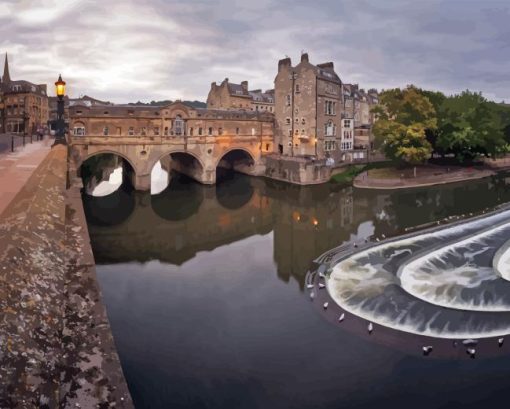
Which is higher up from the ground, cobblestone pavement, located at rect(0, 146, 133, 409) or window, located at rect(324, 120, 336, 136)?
window, located at rect(324, 120, 336, 136)

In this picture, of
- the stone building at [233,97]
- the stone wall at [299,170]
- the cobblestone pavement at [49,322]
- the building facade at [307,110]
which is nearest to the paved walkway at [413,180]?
the stone wall at [299,170]

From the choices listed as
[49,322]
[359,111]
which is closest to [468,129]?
[359,111]

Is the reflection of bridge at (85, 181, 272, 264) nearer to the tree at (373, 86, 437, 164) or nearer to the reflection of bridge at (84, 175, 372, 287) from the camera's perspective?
the reflection of bridge at (84, 175, 372, 287)

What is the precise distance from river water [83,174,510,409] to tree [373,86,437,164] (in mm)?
23917

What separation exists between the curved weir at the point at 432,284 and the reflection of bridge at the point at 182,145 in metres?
35.5

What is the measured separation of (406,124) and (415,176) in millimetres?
8392

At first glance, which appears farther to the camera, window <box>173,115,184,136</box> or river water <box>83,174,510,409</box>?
window <box>173,115,184,136</box>

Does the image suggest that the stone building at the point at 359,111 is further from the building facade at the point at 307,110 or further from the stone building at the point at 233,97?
the stone building at the point at 233,97

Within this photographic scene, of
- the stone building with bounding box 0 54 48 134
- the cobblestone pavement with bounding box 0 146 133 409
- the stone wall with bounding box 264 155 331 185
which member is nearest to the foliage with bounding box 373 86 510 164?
the stone wall with bounding box 264 155 331 185

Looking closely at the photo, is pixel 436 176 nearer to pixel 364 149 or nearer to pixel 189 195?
pixel 364 149

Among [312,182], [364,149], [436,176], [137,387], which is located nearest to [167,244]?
[137,387]

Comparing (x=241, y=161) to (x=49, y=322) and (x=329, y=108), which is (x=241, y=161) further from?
(x=49, y=322)

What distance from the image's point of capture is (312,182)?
66.6m

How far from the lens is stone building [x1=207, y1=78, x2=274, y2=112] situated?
10525cm
